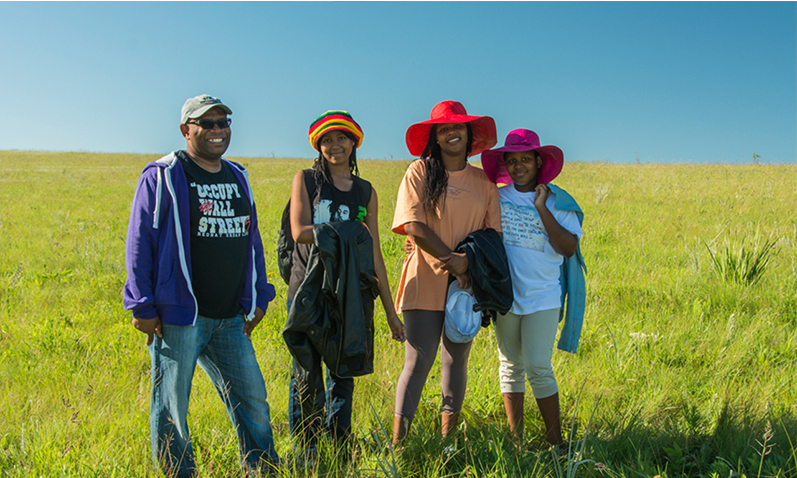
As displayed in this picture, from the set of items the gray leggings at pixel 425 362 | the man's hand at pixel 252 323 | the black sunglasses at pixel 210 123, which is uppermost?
the black sunglasses at pixel 210 123

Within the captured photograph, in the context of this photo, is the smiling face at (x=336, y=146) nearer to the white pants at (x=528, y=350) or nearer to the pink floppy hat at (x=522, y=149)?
the pink floppy hat at (x=522, y=149)

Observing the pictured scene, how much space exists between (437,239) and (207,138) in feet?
4.36

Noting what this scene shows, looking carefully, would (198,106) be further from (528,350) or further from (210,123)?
(528,350)

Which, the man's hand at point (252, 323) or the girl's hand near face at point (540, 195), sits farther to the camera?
the girl's hand near face at point (540, 195)

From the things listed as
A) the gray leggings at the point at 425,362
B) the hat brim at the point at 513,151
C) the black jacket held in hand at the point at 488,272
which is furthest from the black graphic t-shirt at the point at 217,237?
the hat brim at the point at 513,151

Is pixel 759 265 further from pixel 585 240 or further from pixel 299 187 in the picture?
pixel 299 187

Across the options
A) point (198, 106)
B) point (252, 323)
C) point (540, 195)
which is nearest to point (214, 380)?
point (252, 323)

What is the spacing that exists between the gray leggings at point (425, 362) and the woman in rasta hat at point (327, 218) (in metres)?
0.10

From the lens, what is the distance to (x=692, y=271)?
6000 millimetres

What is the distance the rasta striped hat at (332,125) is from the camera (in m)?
2.63

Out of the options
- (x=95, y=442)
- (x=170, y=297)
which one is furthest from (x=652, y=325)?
(x=95, y=442)

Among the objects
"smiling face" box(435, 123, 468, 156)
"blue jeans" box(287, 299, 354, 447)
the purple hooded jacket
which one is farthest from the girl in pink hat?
the purple hooded jacket

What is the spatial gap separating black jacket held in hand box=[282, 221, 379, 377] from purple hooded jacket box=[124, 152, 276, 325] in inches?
21.4

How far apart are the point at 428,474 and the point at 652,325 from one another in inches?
128
